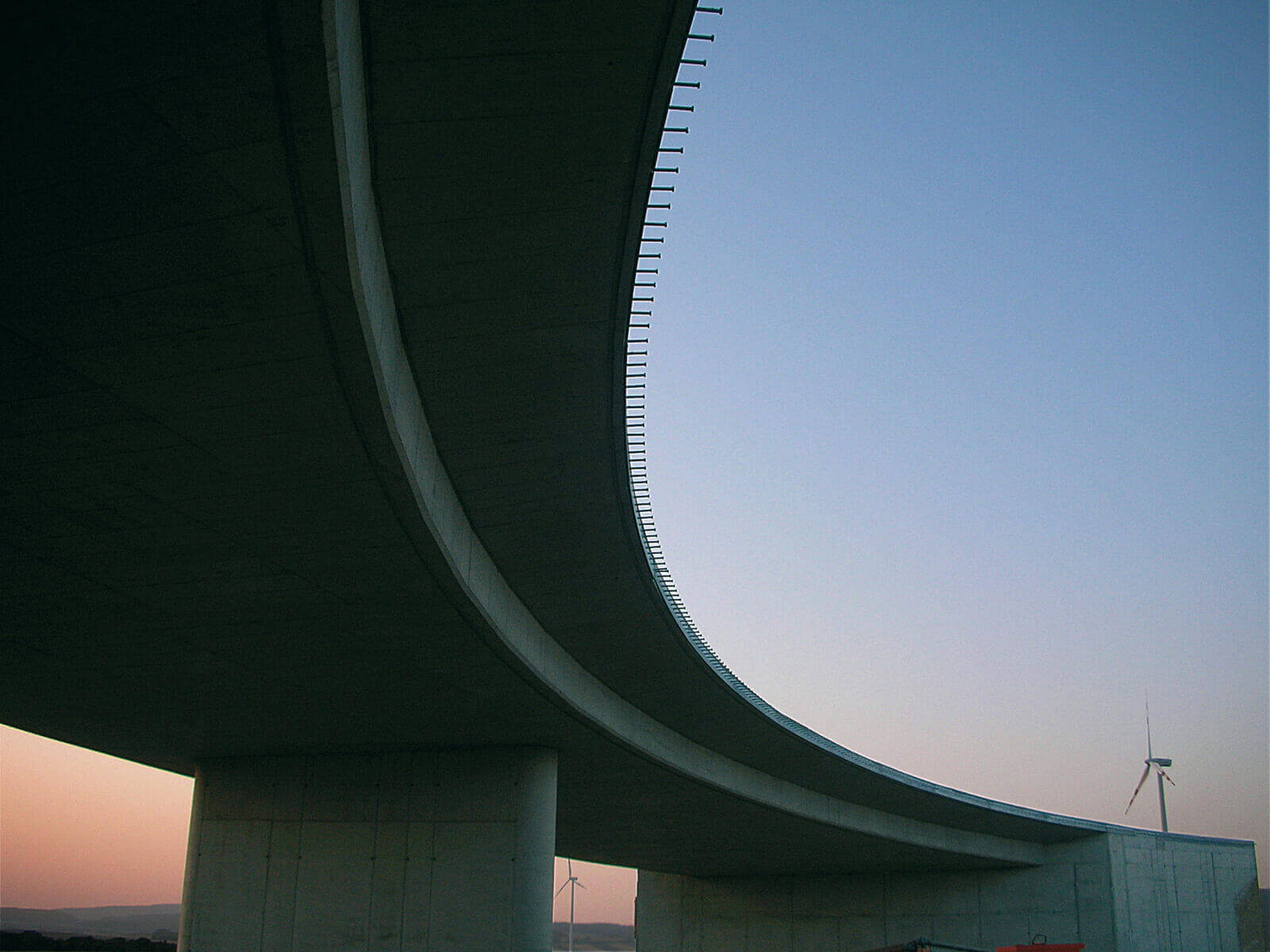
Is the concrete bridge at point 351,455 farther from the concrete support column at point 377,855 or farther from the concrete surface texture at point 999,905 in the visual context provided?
the concrete surface texture at point 999,905

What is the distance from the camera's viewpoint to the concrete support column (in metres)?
28.0

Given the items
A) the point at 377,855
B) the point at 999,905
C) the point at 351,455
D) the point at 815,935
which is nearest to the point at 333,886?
the point at 377,855

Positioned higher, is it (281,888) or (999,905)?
(281,888)

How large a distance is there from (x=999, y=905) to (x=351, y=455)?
4340 centimetres

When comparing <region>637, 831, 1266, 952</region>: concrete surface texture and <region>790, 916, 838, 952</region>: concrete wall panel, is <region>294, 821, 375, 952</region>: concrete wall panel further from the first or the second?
<region>790, 916, 838, 952</region>: concrete wall panel

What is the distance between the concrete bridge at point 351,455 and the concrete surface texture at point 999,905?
12.9 meters

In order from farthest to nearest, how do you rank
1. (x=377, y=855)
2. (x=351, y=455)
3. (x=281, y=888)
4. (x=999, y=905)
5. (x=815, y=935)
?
(x=815, y=935), (x=999, y=905), (x=281, y=888), (x=377, y=855), (x=351, y=455)

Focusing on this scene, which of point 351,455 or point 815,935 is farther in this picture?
point 815,935

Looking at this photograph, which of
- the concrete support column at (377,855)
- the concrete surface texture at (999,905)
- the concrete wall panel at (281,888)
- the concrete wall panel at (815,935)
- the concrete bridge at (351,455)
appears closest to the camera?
the concrete bridge at (351,455)

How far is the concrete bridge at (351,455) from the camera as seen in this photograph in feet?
31.0

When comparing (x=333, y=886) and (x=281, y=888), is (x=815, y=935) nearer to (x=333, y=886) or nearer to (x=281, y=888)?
(x=333, y=886)

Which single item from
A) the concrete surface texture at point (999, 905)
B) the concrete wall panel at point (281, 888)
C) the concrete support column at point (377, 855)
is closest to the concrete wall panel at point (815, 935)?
the concrete surface texture at point (999, 905)

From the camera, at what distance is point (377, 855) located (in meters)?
29.6

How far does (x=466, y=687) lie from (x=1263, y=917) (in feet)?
126
